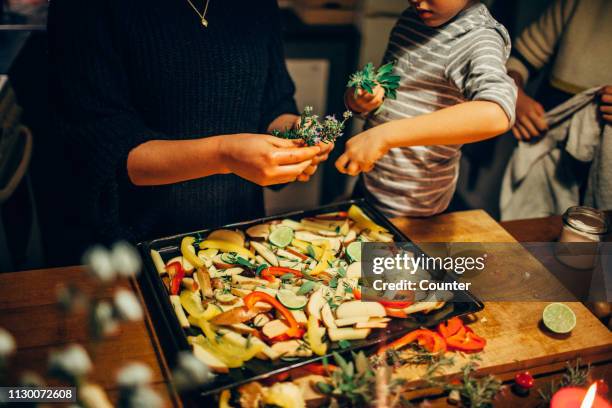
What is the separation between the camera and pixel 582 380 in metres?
1.14

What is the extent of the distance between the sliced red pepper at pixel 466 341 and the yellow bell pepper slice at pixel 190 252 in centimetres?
65

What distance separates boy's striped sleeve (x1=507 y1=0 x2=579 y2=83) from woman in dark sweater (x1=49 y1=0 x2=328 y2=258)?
90 cm

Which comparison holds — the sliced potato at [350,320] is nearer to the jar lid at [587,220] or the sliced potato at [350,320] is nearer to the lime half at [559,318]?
the lime half at [559,318]

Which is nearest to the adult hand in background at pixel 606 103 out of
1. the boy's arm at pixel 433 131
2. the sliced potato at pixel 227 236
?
the boy's arm at pixel 433 131

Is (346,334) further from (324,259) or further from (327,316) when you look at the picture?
(324,259)

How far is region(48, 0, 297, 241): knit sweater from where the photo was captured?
131 cm

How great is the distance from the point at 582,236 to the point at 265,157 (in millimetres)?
962

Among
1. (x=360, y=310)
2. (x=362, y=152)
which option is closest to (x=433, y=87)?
(x=362, y=152)

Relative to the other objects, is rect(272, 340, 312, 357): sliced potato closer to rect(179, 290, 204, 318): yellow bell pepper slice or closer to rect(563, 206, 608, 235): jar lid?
rect(179, 290, 204, 318): yellow bell pepper slice

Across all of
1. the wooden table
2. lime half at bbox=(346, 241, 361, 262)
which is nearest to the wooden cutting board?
the wooden table

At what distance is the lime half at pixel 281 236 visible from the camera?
1417 millimetres

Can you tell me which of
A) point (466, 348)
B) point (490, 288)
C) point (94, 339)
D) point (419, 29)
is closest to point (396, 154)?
point (419, 29)

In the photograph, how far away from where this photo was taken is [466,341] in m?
1.19

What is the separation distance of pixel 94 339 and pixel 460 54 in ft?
3.54
